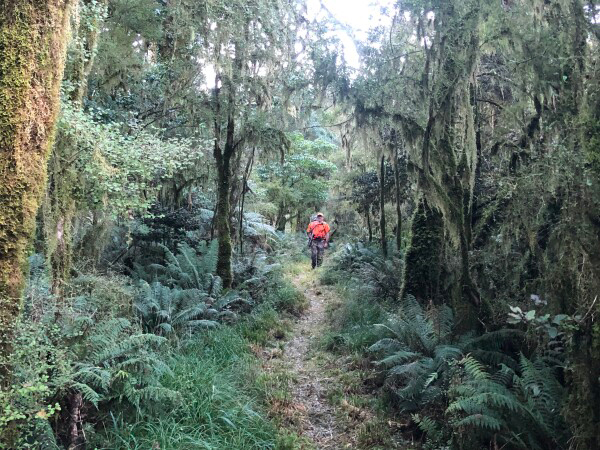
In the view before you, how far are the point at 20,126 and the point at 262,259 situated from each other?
926 centimetres

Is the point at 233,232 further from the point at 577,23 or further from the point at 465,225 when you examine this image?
the point at 577,23

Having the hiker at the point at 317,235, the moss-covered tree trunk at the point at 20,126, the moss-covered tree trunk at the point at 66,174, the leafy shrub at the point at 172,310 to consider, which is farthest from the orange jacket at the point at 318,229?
the moss-covered tree trunk at the point at 20,126

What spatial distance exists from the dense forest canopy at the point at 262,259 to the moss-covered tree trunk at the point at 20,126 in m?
0.01

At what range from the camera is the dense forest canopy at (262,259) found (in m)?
3.07

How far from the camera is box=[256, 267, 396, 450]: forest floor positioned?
4.70 metres

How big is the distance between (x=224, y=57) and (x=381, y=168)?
5.41m

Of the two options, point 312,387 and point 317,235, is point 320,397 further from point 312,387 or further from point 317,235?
point 317,235

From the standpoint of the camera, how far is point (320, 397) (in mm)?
5633

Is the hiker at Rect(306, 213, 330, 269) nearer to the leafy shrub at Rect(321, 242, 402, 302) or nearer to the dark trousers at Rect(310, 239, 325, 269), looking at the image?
the dark trousers at Rect(310, 239, 325, 269)

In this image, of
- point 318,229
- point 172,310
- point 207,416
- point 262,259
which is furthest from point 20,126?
point 318,229

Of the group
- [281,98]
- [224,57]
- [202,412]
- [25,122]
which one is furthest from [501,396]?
[281,98]

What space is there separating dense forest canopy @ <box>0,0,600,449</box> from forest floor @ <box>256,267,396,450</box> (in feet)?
0.28

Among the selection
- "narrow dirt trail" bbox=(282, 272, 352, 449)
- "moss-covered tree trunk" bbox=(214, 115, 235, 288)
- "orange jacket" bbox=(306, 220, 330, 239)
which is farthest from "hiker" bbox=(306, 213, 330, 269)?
"moss-covered tree trunk" bbox=(214, 115, 235, 288)

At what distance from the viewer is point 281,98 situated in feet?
33.3
